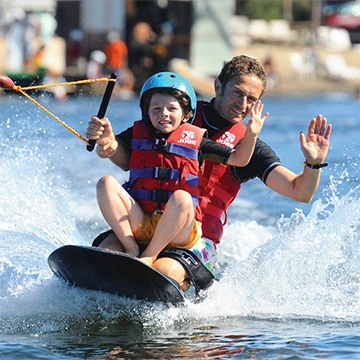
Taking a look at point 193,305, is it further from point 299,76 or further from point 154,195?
point 299,76

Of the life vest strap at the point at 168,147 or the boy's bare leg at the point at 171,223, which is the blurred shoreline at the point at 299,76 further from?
the boy's bare leg at the point at 171,223

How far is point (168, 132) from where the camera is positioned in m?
5.99

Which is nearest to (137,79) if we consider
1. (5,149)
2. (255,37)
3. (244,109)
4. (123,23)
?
(123,23)

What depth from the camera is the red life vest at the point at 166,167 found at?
19.5 ft

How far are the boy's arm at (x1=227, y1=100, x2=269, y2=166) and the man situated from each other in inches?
10.8

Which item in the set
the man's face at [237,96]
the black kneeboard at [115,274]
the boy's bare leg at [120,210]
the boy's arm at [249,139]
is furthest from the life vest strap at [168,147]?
the black kneeboard at [115,274]

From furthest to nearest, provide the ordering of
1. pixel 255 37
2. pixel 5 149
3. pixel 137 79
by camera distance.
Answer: pixel 255 37, pixel 137 79, pixel 5 149

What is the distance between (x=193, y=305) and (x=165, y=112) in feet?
3.82

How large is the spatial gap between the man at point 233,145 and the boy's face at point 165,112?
28 cm

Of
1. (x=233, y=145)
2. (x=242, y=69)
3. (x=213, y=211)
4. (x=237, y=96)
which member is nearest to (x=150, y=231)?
(x=213, y=211)

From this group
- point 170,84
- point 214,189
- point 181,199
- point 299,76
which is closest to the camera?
point 181,199

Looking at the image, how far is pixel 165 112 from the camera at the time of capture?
594cm

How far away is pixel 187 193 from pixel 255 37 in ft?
113

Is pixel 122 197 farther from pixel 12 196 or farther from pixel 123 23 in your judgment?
pixel 123 23
